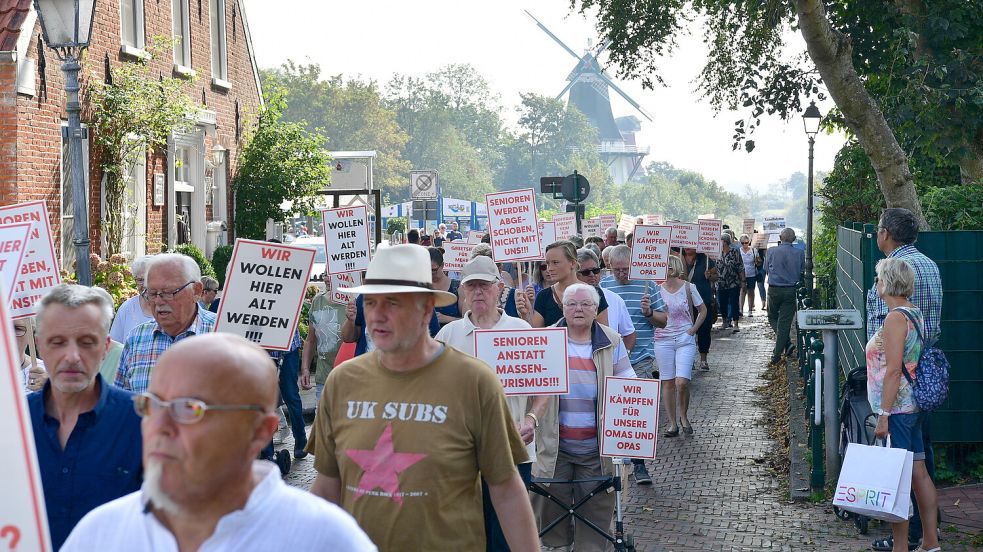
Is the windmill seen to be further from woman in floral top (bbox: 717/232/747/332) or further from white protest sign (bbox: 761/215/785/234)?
woman in floral top (bbox: 717/232/747/332)

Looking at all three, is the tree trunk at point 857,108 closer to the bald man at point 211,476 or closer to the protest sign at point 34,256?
the protest sign at point 34,256

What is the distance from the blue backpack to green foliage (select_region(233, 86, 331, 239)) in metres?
16.8

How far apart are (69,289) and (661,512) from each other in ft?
19.2

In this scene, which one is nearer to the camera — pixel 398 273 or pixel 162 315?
pixel 398 273

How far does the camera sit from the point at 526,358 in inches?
259

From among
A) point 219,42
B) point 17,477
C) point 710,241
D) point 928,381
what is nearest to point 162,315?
point 17,477

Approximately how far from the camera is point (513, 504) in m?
3.88

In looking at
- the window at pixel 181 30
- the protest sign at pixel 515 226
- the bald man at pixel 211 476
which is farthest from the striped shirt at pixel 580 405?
the window at pixel 181 30

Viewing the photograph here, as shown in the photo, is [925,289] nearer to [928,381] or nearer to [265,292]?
[928,381]

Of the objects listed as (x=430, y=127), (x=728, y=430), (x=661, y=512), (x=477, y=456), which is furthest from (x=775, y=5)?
(x=430, y=127)

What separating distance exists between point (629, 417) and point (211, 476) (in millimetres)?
5098

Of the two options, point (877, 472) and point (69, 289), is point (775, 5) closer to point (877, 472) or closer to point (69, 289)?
point (877, 472)

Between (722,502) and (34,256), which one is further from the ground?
(34,256)

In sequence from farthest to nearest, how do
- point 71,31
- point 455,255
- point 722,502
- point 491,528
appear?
point 455,255
point 722,502
point 71,31
point 491,528
